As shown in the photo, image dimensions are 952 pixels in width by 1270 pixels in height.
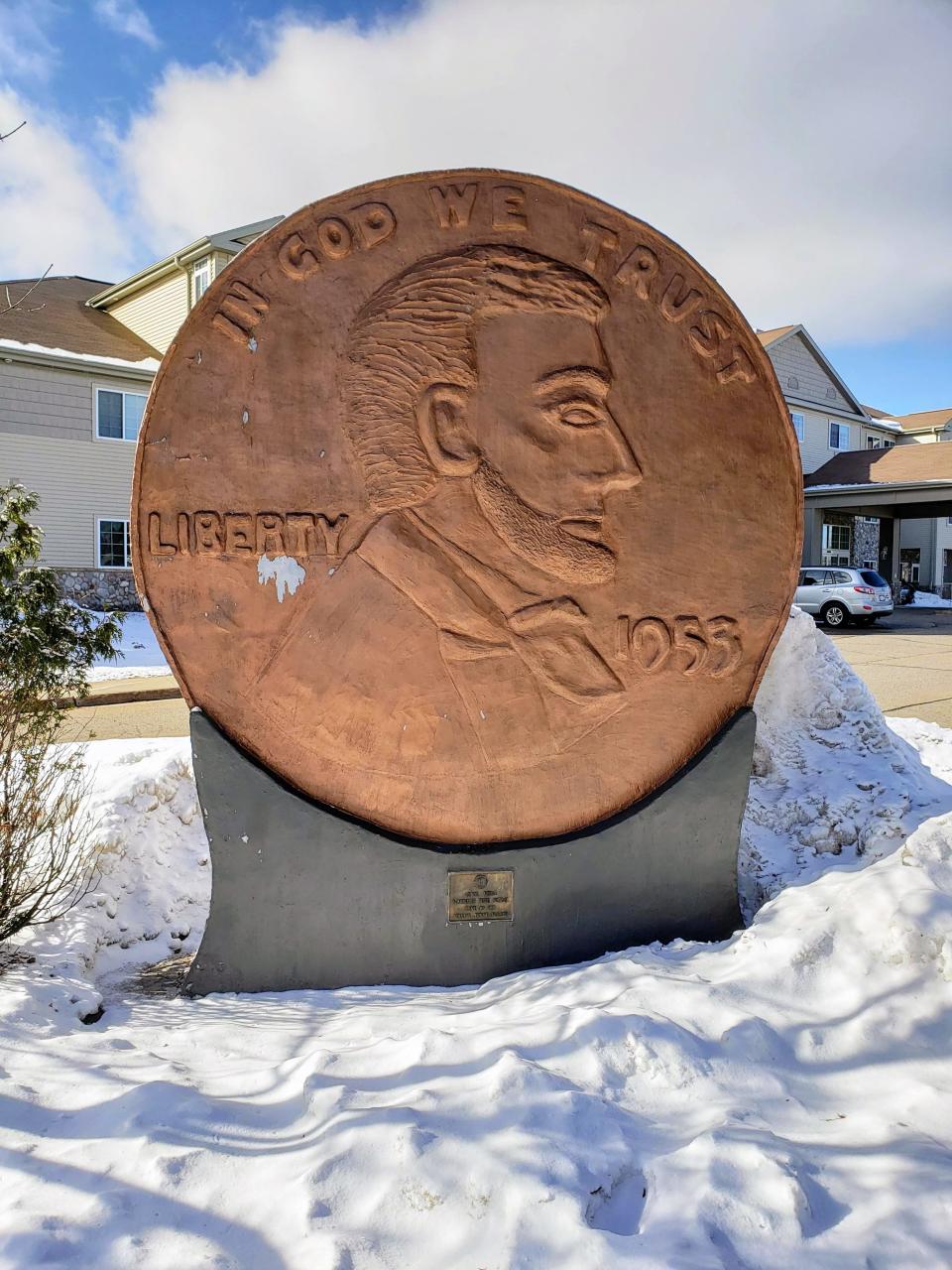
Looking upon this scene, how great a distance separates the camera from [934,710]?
8.18 m

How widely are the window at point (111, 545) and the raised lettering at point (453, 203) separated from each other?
16.4m

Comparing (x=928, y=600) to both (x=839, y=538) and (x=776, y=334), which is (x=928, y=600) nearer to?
(x=839, y=538)

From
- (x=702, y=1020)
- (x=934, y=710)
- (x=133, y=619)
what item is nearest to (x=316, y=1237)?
(x=702, y=1020)

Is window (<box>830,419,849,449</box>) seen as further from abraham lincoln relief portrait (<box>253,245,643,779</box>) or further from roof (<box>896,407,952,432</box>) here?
abraham lincoln relief portrait (<box>253,245,643,779</box>)

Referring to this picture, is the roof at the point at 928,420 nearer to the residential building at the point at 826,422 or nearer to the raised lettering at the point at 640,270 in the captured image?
the residential building at the point at 826,422

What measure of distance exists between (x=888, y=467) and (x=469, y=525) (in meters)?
25.0

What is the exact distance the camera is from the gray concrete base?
9.86 feet

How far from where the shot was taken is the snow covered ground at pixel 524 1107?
5.61ft

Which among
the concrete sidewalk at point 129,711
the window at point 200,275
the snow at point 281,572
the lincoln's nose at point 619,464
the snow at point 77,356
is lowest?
the concrete sidewalk at point 129,711

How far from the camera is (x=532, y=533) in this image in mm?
3086

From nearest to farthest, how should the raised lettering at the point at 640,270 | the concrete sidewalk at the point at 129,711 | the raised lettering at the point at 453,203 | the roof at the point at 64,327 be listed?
the raised lettering at the point at 453,203 → the raised lettering at the point at 640,270 → the concrete sidewalk at the point at 129,711 → the roof at the point at 64,327

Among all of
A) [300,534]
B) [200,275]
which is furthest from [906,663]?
[200,275]

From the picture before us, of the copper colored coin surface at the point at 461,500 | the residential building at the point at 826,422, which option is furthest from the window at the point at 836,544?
the copper colored coin surface at the point at 461,500

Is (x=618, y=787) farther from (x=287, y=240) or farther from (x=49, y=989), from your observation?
(x=287, y=240)
